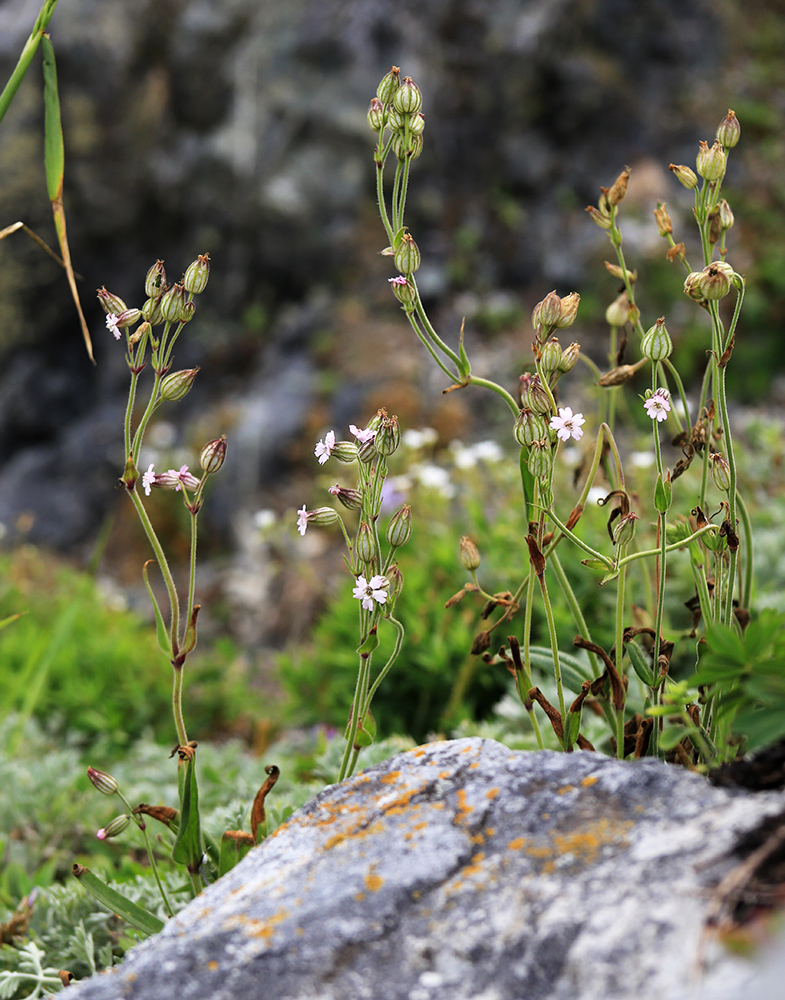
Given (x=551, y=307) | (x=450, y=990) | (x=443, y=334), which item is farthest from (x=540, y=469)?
(x=443, y=334)

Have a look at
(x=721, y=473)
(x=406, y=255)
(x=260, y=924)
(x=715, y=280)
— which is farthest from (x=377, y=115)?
(x=260, y=924)

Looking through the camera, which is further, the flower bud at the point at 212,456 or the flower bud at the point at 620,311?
the flower bud at the point at 620,311

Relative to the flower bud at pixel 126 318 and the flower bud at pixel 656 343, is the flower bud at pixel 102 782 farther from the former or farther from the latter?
the flower bud at pixel 656 343

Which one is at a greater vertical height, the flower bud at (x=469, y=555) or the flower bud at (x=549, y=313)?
the flower bud at (x=549, y=313)

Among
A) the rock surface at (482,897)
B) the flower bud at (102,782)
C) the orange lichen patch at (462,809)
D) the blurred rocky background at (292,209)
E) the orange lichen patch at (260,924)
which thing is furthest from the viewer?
the blurred rocky background at (292,209)

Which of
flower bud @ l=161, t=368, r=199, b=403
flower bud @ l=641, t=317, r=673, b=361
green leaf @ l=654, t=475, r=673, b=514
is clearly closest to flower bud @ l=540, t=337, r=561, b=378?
flower bud @ l=641, t=317, r=673, b=361

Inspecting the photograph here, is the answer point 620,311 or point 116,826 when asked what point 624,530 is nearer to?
point 620,311

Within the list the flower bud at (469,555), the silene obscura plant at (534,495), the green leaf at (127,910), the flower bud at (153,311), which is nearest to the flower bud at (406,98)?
the silene obscura plant at (534,495)
